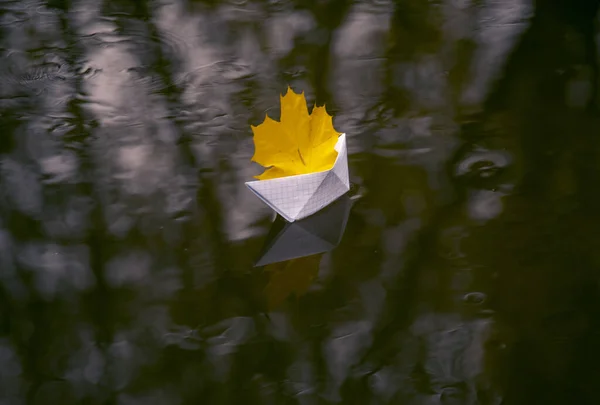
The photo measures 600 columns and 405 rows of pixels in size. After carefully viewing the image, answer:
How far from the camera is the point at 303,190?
2.50 feet

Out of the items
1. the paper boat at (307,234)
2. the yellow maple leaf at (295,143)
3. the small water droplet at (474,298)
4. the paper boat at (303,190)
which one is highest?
the yellow maple leaf at (295,143)

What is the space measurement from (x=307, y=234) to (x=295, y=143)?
0.11 m

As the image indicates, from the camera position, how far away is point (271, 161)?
792 millimetres

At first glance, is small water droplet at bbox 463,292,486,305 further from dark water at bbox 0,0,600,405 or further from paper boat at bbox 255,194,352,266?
paper boat at bbox 255,194,352,266

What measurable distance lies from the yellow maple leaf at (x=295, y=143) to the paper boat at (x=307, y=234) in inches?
2.0

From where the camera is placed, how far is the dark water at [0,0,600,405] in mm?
621

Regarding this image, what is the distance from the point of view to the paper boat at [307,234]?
2.41 feet

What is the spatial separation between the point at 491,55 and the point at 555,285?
1.45ft

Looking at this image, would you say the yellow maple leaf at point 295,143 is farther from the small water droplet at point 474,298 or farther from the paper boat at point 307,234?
the small water droplet at point 474,298

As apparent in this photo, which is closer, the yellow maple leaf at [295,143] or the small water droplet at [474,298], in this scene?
the small water droplet at [474,298]

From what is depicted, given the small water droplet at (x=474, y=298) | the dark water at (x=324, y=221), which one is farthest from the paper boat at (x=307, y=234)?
the small water droplet at (x=474, y=298)

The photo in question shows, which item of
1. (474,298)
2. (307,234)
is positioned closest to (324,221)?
(307,234)

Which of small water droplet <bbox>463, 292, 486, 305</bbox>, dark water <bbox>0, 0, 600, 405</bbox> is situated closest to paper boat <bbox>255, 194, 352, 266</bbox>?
dark water <bbox>0, 0, 600, 405</bbox>

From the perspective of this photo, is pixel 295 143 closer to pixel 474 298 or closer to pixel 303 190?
pixel 303 190
